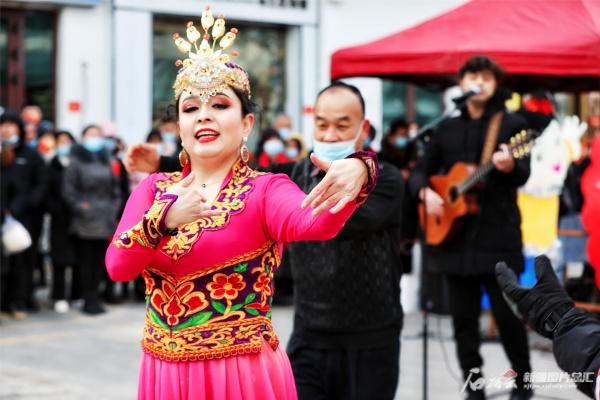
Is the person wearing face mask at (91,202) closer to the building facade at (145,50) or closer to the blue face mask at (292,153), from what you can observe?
the blue face mask at (292,153)

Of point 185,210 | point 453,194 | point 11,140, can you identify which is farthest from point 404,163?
point 185,210

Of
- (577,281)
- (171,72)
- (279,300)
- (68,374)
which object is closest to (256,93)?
(171,72)

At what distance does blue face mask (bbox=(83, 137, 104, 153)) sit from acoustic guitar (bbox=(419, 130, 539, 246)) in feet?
15.6

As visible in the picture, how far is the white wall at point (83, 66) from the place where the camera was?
1474 cm

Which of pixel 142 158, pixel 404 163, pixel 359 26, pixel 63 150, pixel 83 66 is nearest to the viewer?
pixel 142 158

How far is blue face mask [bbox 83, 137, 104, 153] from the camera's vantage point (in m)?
10.1

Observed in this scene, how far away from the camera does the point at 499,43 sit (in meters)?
6.11

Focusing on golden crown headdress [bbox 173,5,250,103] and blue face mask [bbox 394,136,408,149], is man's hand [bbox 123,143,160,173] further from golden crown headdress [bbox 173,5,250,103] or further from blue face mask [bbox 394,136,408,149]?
blue face mask [bbox 394,136,408,149]

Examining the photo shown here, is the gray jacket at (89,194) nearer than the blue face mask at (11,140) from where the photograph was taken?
No

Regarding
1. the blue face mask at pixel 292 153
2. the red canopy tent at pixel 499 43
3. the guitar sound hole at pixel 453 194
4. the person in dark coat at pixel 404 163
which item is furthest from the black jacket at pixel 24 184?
the guitar sound hole at pixel 453 194

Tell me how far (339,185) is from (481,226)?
3.49 meters

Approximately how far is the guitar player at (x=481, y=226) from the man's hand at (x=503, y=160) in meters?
0.03

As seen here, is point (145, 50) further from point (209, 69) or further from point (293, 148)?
point (209, 69)

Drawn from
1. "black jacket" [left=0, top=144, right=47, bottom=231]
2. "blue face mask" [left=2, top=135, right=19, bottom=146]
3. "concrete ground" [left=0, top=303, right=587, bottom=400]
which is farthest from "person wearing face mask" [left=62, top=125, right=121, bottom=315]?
"blue face mask" [left=2, top=135, right=19, bottom=146]
